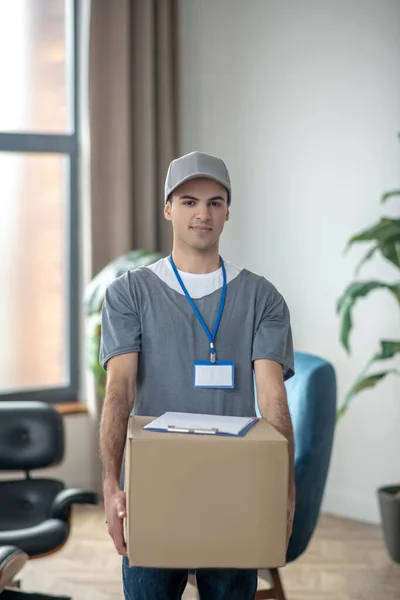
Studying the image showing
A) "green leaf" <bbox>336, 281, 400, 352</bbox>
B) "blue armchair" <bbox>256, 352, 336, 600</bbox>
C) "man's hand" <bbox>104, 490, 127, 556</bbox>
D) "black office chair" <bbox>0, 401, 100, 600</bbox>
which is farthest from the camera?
"green leaf" <bbox>336, 281, 400, 352</bbox>

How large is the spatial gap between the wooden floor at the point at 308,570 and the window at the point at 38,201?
990mm

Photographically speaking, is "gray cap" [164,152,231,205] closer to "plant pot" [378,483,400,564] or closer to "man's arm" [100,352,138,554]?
"man's arm" [100,352,138,554]

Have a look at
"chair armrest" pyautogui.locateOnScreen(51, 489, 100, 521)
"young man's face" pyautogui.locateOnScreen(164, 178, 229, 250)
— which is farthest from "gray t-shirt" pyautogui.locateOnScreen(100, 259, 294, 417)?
"chair armrest" pyautogui.locateOnScreen(51, 489, 100, 521)

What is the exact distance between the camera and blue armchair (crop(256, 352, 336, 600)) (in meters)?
2.84

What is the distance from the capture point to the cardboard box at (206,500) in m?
1.53

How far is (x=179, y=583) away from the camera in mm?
1802

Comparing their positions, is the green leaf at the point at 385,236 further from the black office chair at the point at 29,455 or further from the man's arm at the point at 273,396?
the man's arm at the point at 273,396

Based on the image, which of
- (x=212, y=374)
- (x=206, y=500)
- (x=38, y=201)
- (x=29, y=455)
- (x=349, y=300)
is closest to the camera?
(x=206, y=500)

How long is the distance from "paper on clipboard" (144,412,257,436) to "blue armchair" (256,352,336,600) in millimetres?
1197

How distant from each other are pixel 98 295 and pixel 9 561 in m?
2.01

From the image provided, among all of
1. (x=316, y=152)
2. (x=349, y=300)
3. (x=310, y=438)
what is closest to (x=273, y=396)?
(x=310, y=438)

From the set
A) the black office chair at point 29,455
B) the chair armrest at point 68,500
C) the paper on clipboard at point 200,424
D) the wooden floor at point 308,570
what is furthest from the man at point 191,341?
the wooden floor at point 308,570

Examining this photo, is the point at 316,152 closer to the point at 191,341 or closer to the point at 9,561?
the point at 9,561

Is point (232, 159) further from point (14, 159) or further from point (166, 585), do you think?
point (166, 585)
